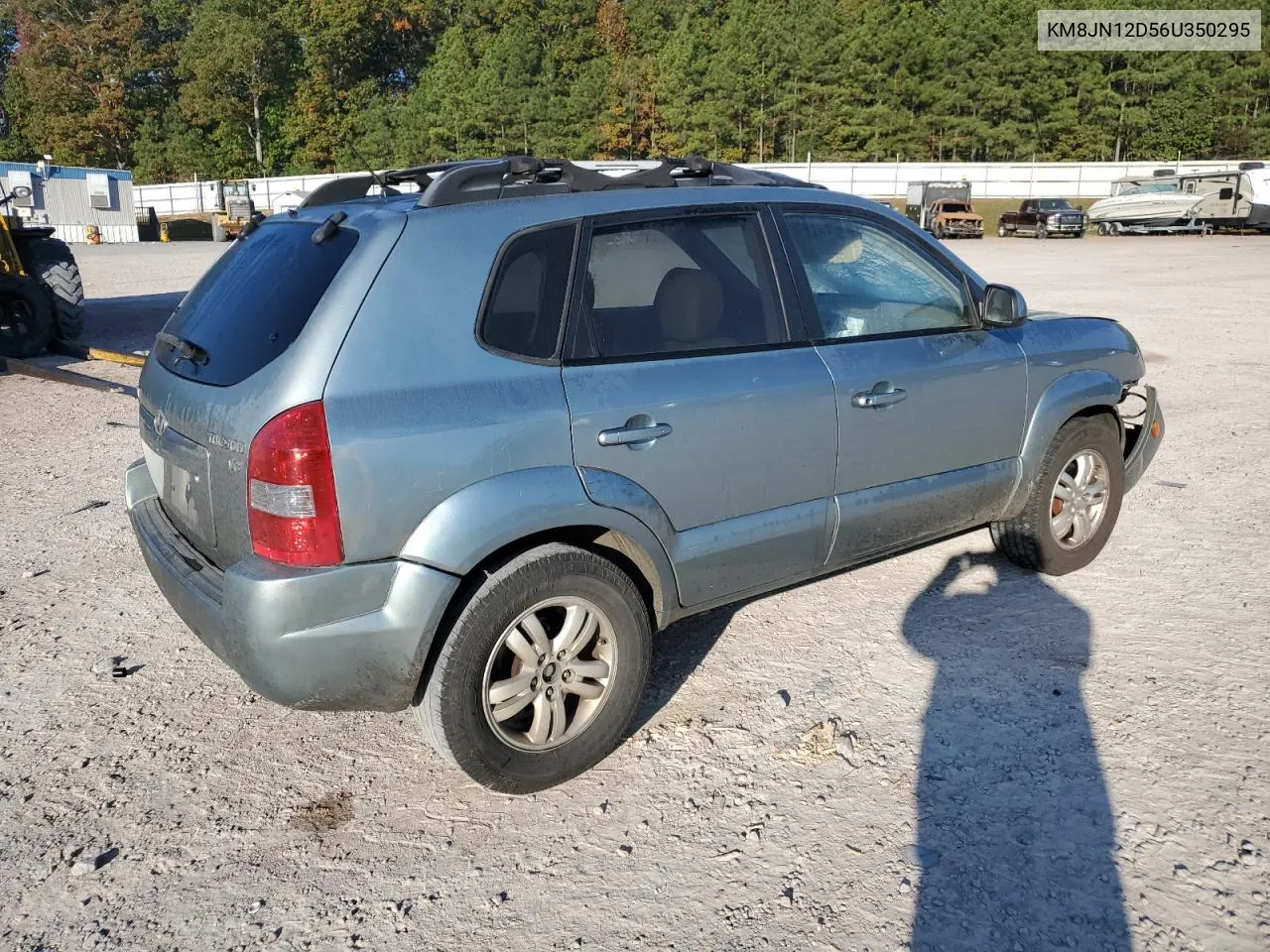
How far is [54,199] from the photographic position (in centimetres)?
3678

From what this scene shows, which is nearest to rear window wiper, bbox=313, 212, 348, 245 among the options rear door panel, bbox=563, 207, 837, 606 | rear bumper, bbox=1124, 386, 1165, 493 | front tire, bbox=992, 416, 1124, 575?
rear door panel, bbox=563, 207, 837, 606

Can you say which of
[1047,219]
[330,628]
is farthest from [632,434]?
[1047,219]

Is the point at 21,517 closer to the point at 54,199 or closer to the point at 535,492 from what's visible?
the point at 535,492

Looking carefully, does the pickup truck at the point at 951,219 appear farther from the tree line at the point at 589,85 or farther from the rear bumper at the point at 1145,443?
the rear bumper at the point at 1145,443

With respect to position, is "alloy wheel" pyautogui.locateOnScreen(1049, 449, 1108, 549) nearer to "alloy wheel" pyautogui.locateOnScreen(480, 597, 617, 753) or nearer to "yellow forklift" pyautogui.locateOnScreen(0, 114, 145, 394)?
"alloy wheel" pyautogui.locateOnScreen(480, 597, 617, 753)

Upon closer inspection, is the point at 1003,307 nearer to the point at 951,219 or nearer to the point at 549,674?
the point at 549,674

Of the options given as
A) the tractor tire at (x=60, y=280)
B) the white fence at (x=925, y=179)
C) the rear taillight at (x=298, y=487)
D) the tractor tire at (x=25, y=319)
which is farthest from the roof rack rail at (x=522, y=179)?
the white fence at (x=925, y=179)

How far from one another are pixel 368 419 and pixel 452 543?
415 mm

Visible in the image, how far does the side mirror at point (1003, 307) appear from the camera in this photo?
4113 millimetres

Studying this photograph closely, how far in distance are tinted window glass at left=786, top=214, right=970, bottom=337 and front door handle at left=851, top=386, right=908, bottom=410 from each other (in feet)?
0.81

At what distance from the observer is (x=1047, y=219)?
3572cm

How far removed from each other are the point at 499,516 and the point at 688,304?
106cm

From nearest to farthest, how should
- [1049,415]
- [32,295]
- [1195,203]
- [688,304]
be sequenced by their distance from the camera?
[688,304]
[1049,415]
[32,295]
[1195,203]

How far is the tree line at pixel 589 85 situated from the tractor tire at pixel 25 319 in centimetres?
5224
